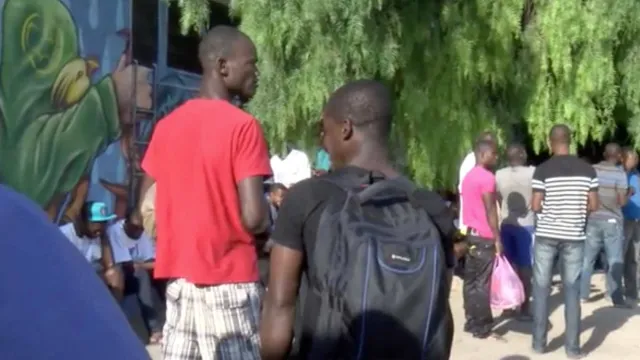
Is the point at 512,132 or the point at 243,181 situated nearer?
the point at 243,181

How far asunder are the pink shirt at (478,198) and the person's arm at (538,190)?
0.53 meters

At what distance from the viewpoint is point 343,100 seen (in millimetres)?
3490

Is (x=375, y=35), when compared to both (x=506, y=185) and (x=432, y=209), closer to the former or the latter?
(x=506, y=185)

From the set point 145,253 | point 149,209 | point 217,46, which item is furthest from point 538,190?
point 217,46

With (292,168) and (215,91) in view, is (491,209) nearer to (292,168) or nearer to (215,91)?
(292,168)

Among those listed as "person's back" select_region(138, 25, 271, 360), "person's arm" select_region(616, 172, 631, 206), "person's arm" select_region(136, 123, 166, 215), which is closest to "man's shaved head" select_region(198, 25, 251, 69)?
"person's back" select_region(138, 25, 271, 360)

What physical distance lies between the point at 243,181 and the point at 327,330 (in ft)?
3.96

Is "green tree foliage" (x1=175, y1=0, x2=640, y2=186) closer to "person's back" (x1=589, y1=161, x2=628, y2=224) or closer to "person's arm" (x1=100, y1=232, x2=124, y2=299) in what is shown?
"person's back" (x1=589, y1=161, x2=628, y2=224)

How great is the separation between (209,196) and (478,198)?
590cm

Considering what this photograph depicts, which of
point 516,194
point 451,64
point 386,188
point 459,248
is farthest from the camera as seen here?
point 451,64

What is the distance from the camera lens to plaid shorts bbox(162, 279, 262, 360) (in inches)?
172

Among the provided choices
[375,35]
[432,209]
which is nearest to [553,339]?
[375,35]

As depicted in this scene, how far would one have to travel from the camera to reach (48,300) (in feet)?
5.19

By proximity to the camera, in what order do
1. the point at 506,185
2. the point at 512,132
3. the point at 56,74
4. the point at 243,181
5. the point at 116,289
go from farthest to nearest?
the point at 512,132 → the point at 506,185 → the point at 56,74 → the point at 116,289 → the point at 243,181
